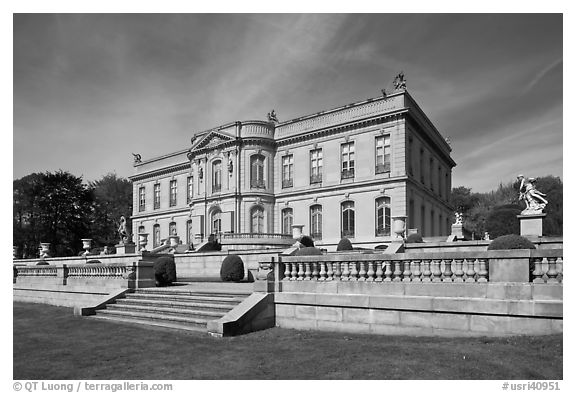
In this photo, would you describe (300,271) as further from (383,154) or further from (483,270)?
(383,154)

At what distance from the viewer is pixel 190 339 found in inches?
383

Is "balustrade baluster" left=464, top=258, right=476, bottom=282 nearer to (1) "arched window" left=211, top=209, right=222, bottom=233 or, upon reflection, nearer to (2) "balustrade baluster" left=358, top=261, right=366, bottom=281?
(2) "balustrade baluster" left=358, top=261, right=366, bottom=281

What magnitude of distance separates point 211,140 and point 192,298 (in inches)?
1142

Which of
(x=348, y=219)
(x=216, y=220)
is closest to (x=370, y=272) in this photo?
(x=348, y=219)

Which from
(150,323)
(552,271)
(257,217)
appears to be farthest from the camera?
(257,217)

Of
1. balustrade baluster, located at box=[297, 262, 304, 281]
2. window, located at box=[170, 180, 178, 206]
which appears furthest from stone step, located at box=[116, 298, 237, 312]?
window, located at box=[170, 180, 178, 206]

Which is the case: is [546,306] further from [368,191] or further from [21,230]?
[21,230]

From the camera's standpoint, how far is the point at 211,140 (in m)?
40.6

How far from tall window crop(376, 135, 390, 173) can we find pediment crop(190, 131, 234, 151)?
12.7 metres

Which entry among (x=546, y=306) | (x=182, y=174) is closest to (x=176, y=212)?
(x=182, y=174)

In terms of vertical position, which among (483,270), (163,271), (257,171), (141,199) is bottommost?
(163,271)

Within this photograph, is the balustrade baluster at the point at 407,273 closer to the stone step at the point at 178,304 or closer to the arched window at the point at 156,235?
the stone step at the point at 178,304

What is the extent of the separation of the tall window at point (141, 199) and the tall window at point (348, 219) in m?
28.2

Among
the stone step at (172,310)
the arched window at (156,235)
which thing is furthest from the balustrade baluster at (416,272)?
the arched window at (156,235)
